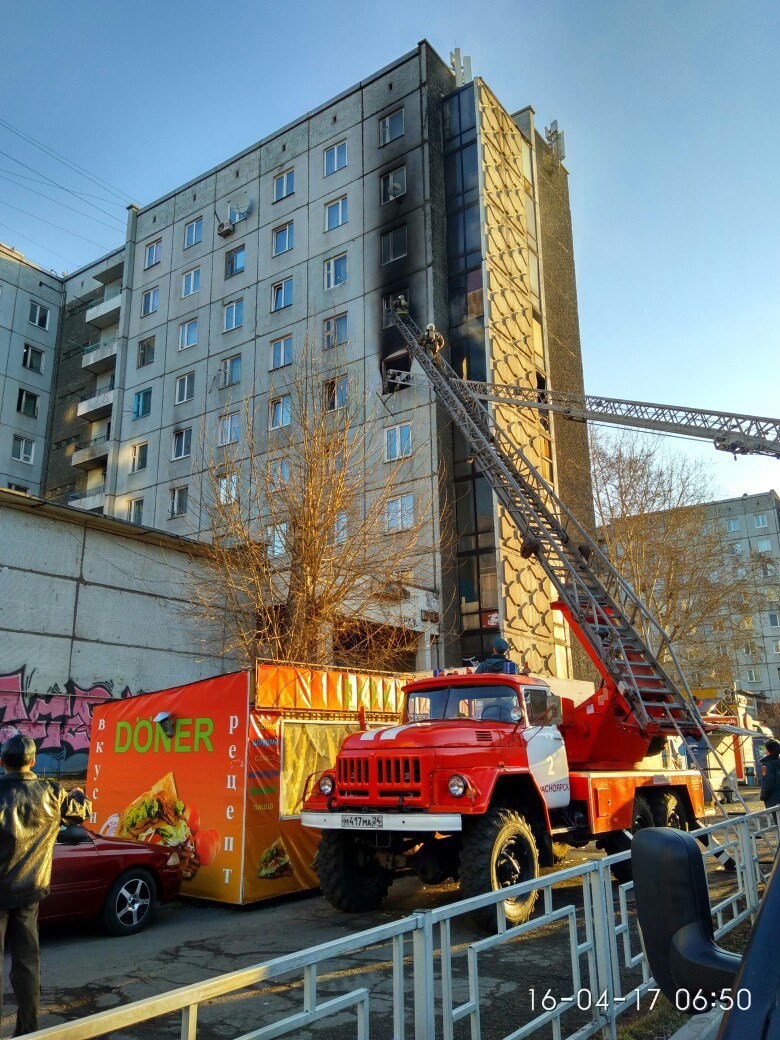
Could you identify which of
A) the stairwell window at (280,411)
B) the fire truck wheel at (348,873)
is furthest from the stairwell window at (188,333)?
the fire truck wheel at (348,873)

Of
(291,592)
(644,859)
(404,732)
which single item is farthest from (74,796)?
(291,592)

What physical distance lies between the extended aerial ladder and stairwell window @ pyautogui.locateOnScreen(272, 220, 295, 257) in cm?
1679

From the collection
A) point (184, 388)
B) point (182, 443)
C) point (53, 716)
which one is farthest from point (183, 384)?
point (53, 716)

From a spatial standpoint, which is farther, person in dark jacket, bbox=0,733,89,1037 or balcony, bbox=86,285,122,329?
balcony, bbox=86,285,122,329

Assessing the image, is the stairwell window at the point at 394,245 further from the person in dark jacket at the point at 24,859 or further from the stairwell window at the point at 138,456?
the person in dark jacket at the point at 24,859

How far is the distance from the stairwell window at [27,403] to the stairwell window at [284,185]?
1619 centimetres

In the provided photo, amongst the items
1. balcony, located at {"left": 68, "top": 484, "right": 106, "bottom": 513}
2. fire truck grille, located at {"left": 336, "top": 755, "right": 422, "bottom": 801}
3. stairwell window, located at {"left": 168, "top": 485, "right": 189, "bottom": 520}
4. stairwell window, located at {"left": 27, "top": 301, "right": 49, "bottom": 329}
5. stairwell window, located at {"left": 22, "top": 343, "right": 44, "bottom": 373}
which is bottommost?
fire truck grille, located at {"left": 336, "top": 755, "right": 422, "bottom": 801}

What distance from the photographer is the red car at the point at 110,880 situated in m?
7.63

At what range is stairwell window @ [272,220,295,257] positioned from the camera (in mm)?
32125

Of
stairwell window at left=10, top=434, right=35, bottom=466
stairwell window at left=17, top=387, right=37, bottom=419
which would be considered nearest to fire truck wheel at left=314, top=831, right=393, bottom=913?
stairwell window at left=10, top=434, right=35, bottom=466

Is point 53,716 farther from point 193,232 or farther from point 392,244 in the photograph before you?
point 193,232

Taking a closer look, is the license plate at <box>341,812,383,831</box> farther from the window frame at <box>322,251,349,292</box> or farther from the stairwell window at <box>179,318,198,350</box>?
the stairwell window at <box>179,318,198,350</box>

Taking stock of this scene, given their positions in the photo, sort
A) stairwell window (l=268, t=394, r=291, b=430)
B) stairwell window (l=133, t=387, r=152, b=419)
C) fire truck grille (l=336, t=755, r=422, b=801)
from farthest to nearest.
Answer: stairwell window (l=133, t=387, r=152, b=419) → stairwell window (l=268, t=394, r=291, b=430) → fire truck grille (l=336, t=755, r=422, b=801)

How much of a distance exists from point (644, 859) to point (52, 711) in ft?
56.2
